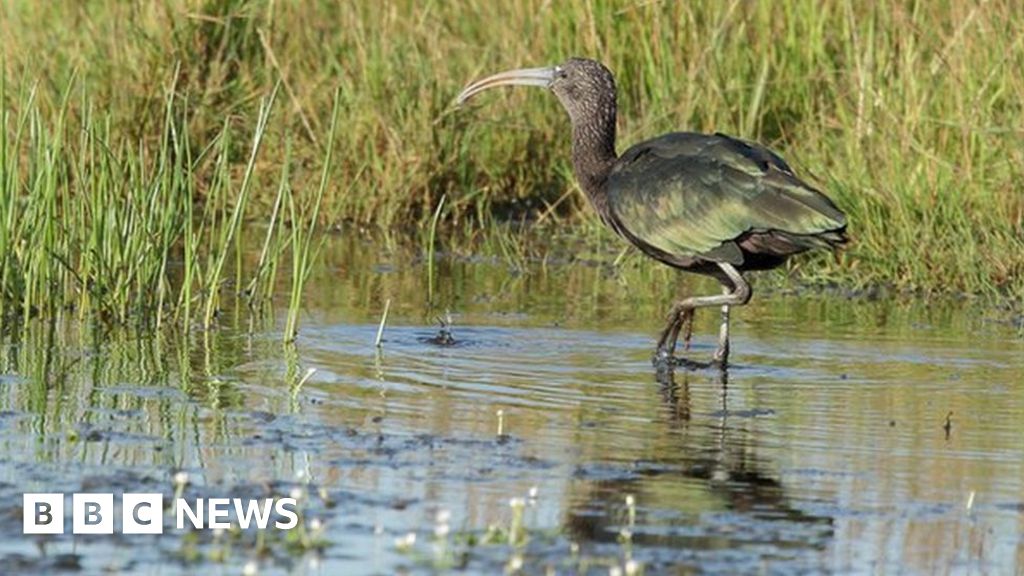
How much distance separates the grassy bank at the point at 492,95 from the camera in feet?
37.8

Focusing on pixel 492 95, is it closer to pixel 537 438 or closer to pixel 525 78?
pixel 525 78

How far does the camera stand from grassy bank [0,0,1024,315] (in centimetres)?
1152

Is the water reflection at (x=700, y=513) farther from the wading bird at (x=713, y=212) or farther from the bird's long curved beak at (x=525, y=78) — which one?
the bird's long curved beak at (x=525, y=78)

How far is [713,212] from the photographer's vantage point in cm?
899

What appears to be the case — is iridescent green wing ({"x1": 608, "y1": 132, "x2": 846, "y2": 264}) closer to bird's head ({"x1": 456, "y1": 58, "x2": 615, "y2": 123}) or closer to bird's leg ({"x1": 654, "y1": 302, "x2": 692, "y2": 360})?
bird's leg ({"x1": 654, "y1": 302, "x2": 692, "y2": 360})

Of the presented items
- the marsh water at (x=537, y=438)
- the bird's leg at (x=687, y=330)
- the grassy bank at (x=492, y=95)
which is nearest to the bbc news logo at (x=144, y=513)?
the marsh water at (x=537, y=438)

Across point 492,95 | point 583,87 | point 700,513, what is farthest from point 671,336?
point 492,95

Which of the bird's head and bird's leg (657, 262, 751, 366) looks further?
the bird's head

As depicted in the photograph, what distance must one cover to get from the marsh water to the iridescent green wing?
49cm

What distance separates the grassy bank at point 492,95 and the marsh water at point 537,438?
133cm

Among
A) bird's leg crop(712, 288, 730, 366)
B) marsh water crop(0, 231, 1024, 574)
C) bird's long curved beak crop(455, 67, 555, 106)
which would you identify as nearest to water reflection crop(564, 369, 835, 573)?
marsh water crop(0, 231, 1024, 574)

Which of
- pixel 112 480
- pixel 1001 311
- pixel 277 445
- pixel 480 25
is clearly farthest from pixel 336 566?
pixel 480 25

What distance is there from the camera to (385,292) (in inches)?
432

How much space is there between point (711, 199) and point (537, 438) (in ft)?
6.85
